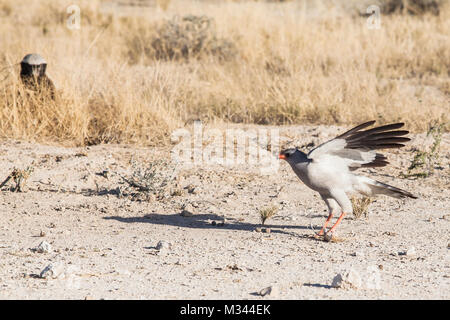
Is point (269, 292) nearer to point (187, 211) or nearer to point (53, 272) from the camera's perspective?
point (53, 272)

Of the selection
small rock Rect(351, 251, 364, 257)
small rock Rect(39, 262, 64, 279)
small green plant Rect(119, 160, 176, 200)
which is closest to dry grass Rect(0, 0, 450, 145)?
small green plant Rect(119, 160, 176, 200)

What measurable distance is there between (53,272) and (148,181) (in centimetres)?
218

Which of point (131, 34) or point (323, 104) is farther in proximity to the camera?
point (131, 34)

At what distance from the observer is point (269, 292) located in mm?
4152

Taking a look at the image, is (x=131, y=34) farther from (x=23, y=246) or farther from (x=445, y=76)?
(x=23, y=246)

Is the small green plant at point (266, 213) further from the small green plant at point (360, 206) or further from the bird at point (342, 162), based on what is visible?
the small green plant at point (360, 206)

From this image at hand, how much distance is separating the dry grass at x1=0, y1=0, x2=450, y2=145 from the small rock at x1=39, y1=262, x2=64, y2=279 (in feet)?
11.9

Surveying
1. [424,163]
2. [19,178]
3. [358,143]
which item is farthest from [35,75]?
[424,163]

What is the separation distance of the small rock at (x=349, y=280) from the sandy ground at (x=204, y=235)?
0.03 metres

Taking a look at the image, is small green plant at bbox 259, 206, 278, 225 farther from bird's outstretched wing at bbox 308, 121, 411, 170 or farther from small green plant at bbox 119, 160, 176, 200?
small green plant at bbox 119, 160, 176, 200

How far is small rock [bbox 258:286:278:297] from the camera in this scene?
4.12 metres

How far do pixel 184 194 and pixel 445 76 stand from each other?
613 cm
